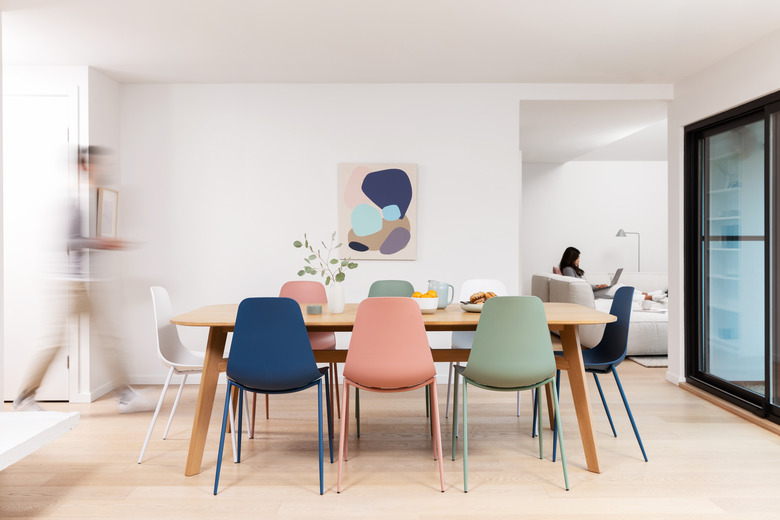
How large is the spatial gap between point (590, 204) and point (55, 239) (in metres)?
7.57

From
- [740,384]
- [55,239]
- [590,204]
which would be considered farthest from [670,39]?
[590,204]

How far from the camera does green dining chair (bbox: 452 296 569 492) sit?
2.39m

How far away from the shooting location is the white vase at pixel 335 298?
285 centimetres

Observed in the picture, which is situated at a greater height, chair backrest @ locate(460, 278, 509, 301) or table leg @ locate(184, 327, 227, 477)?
chair backrest @ locate(460, 278, 509, 301)

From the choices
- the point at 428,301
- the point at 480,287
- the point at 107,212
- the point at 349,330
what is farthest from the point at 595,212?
the point at 107,212

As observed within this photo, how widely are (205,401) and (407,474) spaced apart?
1.06 meters

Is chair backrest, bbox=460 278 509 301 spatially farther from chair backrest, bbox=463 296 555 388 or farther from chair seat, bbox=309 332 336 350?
chair backrest, bbox=463 296 555 388

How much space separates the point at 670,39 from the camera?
3.40 m

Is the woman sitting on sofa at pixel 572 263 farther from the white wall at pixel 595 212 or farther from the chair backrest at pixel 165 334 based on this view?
the chair backrest at pixel 165 334

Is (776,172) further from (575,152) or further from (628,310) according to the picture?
(575,152)

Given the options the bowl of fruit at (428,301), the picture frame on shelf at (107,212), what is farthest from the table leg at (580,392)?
the picture frame on shelf at (107,212)

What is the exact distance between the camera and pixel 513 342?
7.91 feet

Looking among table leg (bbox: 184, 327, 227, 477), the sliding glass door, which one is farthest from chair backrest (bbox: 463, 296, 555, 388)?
the sliding glass door

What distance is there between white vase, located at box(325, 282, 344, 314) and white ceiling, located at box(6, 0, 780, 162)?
1.57m
